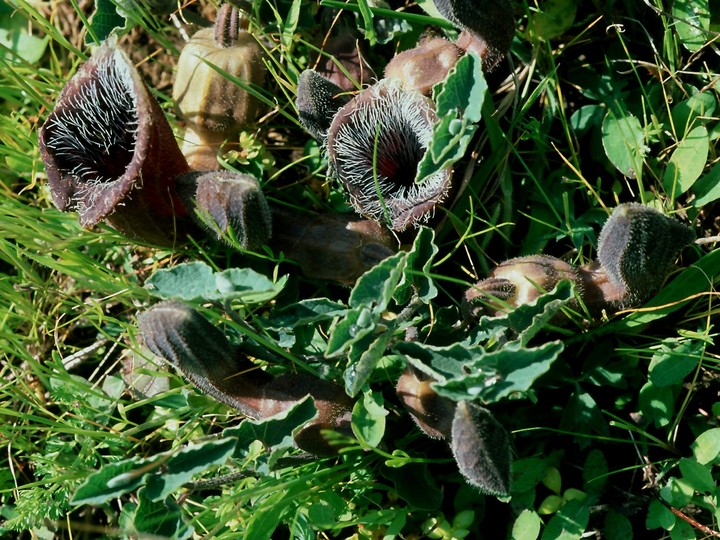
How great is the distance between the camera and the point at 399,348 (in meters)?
1.90

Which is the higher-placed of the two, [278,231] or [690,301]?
[278,231]

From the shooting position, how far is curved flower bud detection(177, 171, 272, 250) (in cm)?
211

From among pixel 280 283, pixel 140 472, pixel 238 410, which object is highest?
pixel 280 283

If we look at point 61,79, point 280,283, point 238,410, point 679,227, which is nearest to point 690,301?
point 679,227

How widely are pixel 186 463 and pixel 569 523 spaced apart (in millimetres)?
970

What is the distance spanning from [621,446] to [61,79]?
6.84 ft

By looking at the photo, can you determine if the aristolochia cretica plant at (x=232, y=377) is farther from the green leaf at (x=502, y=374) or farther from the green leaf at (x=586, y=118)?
the green leaf at (x=586, y=118)

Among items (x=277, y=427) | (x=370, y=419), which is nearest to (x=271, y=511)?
(x=277, y=427)

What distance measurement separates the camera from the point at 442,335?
2.17m

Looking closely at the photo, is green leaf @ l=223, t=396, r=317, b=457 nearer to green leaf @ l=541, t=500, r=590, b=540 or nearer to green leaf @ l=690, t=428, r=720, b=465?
green leaf @ l=541, t=500, r=590, b=540

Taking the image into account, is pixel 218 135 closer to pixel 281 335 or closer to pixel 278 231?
pixel 278 231

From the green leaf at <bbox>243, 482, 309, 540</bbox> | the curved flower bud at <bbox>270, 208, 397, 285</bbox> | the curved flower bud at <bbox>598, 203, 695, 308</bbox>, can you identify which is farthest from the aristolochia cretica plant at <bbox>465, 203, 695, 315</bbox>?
the green leaf at <bbox>243, 482, 309, 540</bbox>

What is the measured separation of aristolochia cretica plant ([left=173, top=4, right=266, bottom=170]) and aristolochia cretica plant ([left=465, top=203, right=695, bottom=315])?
96 cm

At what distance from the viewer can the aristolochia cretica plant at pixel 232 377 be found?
6.30 feet
